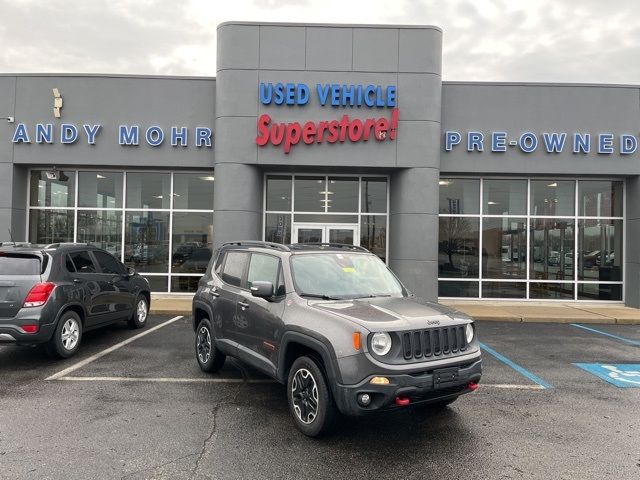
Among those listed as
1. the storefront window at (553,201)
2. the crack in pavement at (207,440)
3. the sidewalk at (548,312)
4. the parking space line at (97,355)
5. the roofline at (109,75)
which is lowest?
the crack in pavement at (207,440)

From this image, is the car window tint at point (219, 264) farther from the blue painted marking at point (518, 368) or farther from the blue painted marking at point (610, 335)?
the blue painted marking at point (610, 335)

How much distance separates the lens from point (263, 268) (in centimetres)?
550

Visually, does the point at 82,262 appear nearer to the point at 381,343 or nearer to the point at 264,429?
the point at 264,429

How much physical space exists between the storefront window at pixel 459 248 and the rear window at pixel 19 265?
1096 cm

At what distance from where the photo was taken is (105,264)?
333 inches

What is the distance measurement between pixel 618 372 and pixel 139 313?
28.8 ft

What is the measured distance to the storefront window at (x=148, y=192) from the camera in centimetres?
1418

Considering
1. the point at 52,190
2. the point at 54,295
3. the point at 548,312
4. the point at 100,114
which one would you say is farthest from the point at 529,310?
the point at 52,190

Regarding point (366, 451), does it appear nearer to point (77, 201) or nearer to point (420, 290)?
point (420, 290)

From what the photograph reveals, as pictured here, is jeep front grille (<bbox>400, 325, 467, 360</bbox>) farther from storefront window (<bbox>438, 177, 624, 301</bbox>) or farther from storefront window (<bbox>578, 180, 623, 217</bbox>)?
storefront window (<bbox>578, 180, 623, 217</bbox>)

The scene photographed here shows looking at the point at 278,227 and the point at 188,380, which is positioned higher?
the point at 278,227

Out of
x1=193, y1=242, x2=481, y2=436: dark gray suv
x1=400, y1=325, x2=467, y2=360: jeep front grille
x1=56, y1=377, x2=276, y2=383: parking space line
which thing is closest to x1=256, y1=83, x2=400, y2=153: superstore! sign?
x1=193, y1=242, x2=481, y2=436: dark gray suv

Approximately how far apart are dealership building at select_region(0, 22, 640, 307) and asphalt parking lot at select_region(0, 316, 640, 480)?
697 centimetres

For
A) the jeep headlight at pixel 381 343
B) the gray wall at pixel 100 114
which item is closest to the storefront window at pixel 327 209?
the gray wall at pixel 100 114
